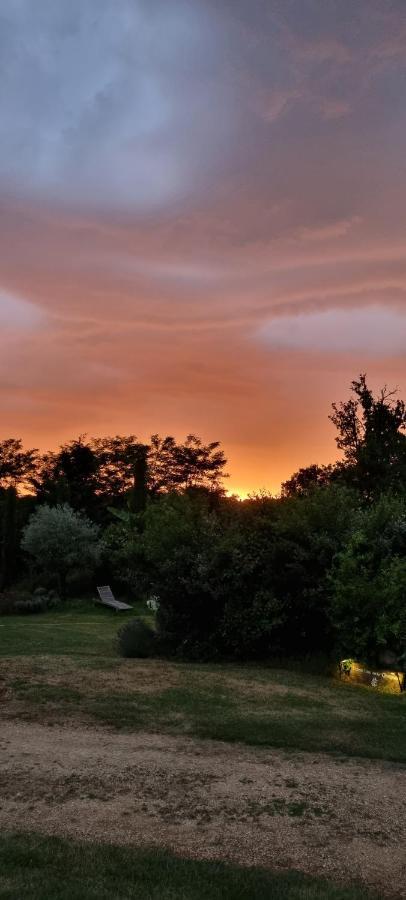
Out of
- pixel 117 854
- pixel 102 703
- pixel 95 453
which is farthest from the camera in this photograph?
pixel 95 453

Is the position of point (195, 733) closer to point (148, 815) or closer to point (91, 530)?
point (148, 815)

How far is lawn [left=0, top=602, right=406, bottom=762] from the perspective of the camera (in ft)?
33.8

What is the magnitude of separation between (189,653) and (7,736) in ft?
28.9

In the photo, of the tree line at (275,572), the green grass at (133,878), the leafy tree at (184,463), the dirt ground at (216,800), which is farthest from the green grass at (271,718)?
the leafy tree at (184,463)

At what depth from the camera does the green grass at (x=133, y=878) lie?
5.36 meters

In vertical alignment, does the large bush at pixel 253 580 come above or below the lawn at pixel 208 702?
above

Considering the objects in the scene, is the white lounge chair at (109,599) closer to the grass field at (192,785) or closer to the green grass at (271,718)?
the grass field at (192,785)

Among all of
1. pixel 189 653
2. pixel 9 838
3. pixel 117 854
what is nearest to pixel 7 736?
pixel 9 838

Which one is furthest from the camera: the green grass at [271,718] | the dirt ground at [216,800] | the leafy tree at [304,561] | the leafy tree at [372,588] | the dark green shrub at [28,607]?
the dark green shrub at [28,607]

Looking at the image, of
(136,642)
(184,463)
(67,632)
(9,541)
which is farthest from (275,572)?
(184,463)

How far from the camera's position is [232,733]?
33.7ft

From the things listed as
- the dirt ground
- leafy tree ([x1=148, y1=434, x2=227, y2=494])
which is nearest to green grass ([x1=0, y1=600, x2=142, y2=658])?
the dirt ground

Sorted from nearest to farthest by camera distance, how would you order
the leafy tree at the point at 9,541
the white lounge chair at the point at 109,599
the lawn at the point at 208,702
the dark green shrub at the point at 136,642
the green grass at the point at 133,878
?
the green grass at the point at 133,878, the lawn at the point at 208,702, the dark green shrub at the point at 136,642, the white lounge chair at the point at 109,599, the leafy tree at the point at 9,541

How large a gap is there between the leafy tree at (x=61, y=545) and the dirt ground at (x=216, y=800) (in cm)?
2876
